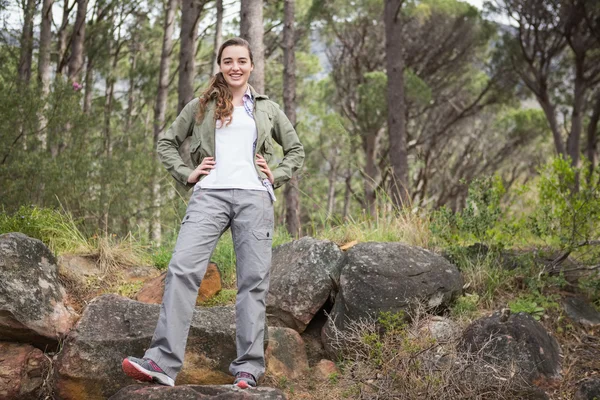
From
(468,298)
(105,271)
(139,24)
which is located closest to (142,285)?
(105,271)

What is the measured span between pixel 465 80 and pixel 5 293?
1628cm

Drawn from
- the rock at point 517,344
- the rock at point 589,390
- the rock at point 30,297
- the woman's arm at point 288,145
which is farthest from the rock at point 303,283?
the rock at point 589,390

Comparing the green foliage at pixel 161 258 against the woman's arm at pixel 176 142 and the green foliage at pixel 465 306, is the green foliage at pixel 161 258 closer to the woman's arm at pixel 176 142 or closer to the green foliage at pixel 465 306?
the woman's arm at pixel 176 142

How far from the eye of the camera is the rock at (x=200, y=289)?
15.4 ft

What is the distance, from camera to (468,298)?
4809mm

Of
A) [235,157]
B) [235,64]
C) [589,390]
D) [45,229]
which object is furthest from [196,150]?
[589,390]

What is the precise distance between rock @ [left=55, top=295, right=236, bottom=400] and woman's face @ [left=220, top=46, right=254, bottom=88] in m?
1.53

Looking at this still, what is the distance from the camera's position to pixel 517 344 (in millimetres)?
4031

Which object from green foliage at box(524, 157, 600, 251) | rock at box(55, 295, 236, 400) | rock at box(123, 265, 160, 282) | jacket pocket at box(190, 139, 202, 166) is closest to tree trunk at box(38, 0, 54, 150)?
rock at box(123, 265, 160, 282)

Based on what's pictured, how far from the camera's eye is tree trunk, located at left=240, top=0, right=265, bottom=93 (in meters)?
6.27

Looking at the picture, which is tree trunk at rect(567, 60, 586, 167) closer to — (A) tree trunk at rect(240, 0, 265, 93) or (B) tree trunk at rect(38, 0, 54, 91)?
(A) tree trunk at rect(240, 0, 265, 93)

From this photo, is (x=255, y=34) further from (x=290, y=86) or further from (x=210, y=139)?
(x=290, y=86)

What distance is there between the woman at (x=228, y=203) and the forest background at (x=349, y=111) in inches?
74.0

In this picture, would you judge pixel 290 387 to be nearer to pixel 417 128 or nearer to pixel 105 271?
pixel 105 271
